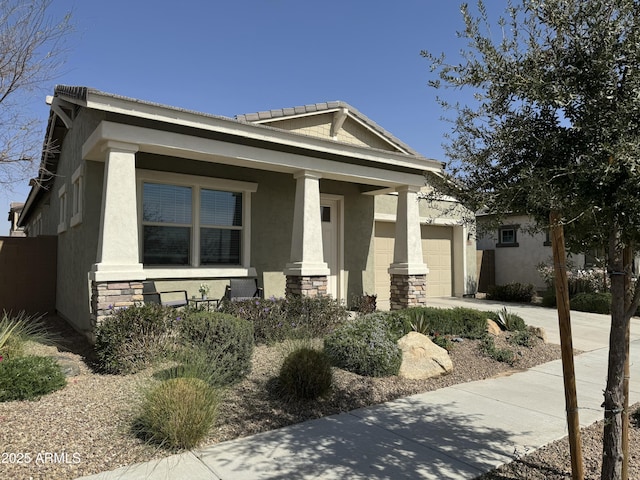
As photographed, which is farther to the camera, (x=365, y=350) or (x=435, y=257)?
(x=435, y=257)

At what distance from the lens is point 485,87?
128 inches

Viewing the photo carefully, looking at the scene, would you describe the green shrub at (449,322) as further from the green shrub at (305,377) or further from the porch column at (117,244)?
the porch column at (117,244)

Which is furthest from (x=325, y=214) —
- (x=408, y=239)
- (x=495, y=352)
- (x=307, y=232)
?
(x=495, y=352)

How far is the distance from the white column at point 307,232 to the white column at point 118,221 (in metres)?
3.16

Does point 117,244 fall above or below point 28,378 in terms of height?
above

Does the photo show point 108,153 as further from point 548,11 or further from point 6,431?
point 548,11

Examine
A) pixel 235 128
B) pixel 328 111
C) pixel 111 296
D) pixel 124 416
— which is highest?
pixel 328 111

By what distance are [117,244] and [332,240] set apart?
19.5 ft

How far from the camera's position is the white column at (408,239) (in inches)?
405

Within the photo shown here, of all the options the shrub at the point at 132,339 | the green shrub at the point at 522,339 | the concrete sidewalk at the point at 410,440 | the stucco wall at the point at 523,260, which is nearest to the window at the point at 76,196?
the shrub at the point at 132,339

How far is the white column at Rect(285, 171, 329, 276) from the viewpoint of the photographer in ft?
29.0

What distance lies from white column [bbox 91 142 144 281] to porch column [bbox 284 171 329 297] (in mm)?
3108

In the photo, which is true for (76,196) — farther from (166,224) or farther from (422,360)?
(422,360)

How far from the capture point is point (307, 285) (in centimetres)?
877
